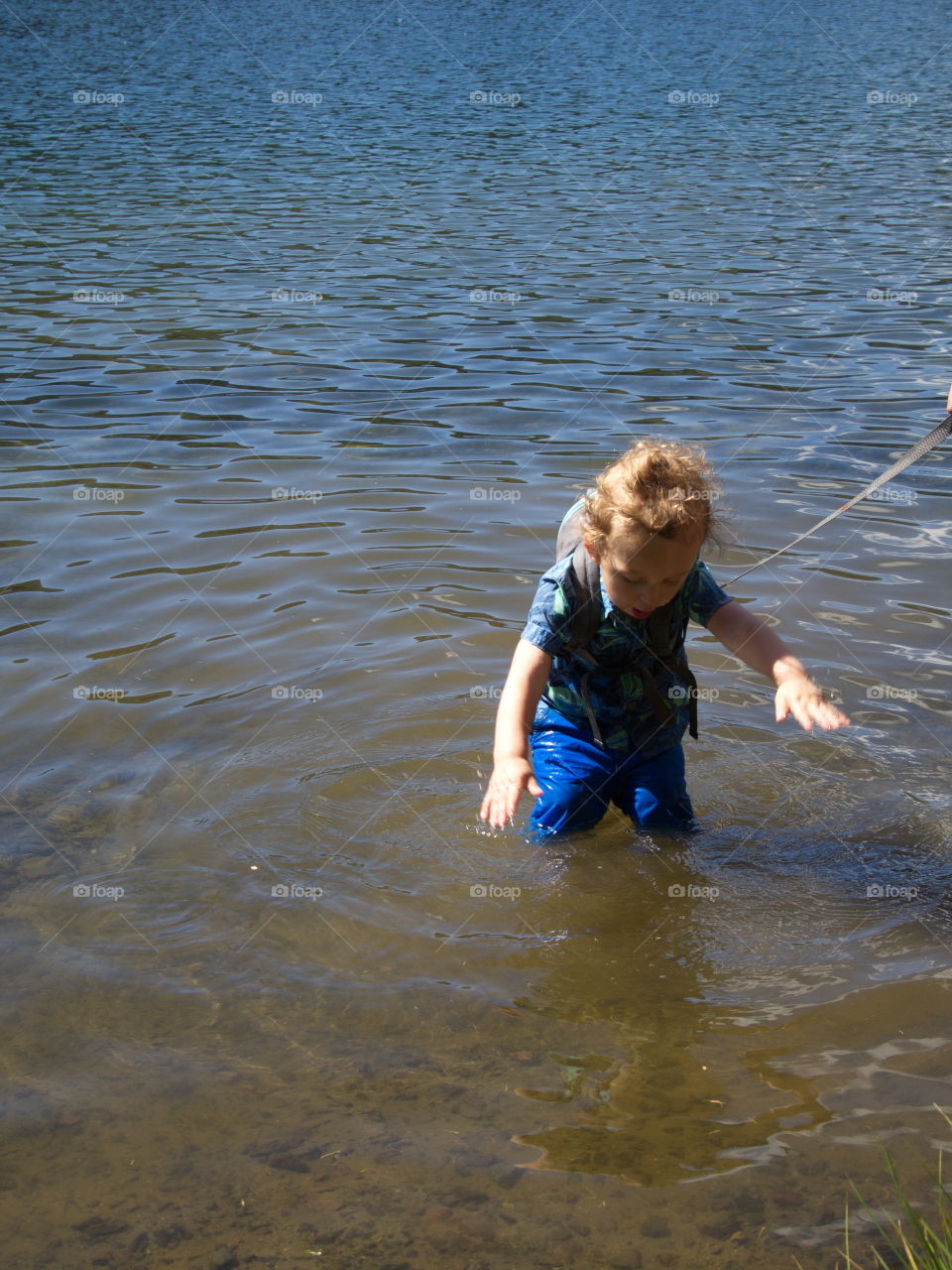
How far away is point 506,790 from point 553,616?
70cm

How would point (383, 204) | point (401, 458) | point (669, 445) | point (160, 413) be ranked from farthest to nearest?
point (383, 204) → point (160, 413) → point (401, 458) → point (669, 445)

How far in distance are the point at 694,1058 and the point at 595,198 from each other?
46.1 feet

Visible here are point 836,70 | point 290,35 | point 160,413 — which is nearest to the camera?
point 160,413

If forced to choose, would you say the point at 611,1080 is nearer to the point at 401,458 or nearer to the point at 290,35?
the point at 401,458

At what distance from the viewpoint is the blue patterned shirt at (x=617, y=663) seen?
3873mm

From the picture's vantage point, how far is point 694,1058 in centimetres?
332

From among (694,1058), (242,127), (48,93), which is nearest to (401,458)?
(694,1058)
